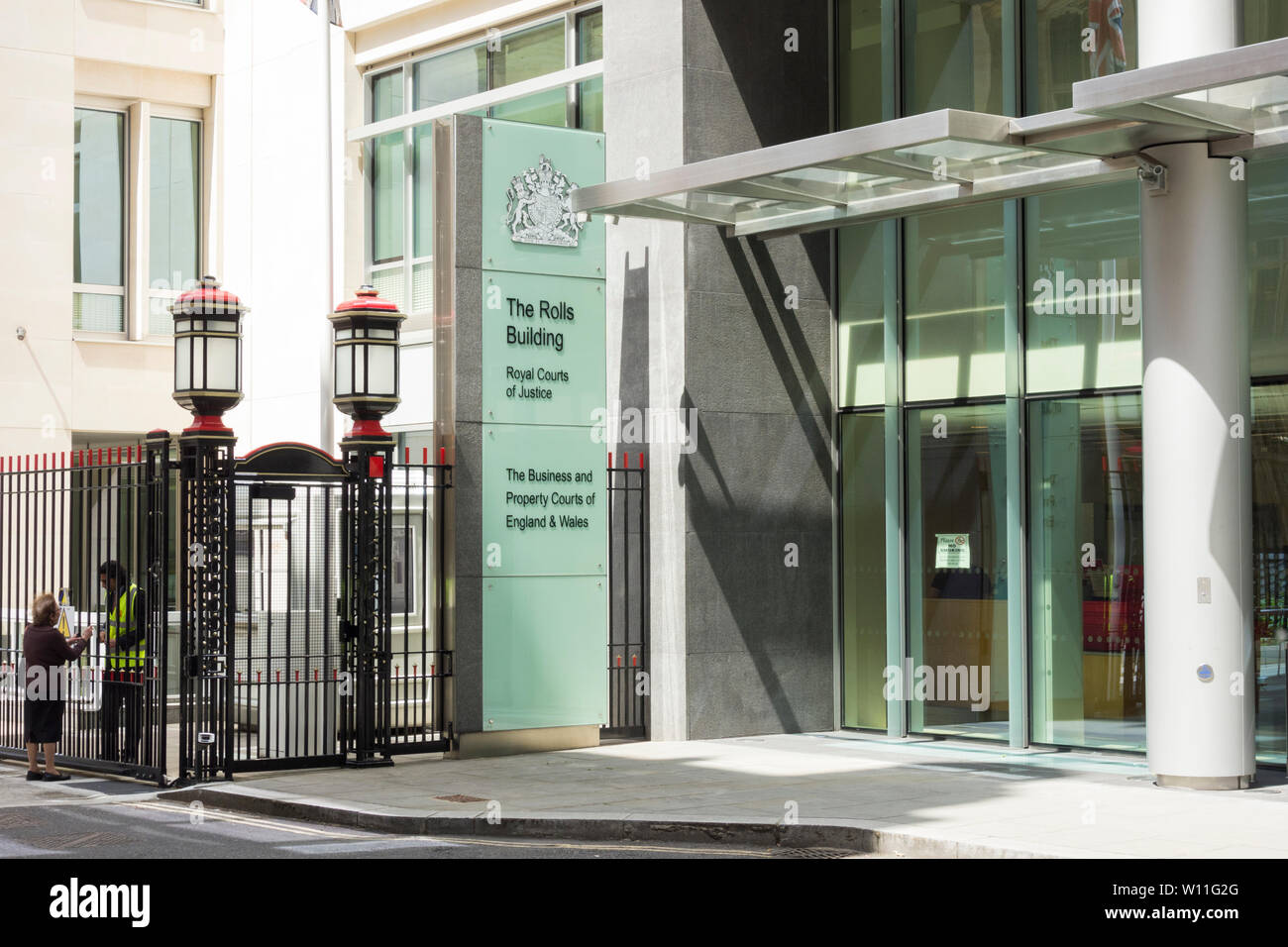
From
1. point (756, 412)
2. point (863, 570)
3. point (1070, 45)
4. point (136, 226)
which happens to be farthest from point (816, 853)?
point (136, 226)

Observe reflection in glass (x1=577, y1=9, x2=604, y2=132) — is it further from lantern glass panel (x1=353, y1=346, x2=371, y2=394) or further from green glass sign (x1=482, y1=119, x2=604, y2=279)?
lantern glass panel (x1=353, y1=346, x2=371, y2=394)

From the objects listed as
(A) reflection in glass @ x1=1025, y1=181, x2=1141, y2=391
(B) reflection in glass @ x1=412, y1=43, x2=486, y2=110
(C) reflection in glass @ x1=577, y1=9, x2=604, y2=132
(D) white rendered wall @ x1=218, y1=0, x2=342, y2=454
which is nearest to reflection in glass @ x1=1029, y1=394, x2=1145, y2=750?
(A) reflection in glass @ x1=1025, y1=181, x2=1141, y2=391

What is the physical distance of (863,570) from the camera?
17.0 metres

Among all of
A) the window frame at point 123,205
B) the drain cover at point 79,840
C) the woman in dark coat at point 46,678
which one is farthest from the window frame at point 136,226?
the drain cover at point 79,840

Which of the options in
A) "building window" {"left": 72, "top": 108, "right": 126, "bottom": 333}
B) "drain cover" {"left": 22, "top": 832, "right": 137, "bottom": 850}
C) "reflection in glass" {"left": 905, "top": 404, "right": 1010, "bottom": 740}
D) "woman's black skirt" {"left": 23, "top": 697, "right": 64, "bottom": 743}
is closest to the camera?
"drain cover" {"left": 22, "top": 832, "right": 137, "bottom": 850}

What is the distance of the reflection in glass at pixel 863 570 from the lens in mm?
16875

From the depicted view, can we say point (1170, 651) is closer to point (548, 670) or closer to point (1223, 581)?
point (1223, 581)

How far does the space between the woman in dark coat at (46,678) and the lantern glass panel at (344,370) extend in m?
3.04

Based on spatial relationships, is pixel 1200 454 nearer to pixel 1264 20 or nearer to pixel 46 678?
pixel 1264 20

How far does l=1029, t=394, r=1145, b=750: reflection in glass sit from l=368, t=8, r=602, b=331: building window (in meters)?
6.93

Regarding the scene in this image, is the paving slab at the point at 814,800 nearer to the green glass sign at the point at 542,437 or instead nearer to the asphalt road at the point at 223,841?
the asphalt road at the point at 223,841

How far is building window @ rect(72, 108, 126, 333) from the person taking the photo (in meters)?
25.5

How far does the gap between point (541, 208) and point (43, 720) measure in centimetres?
643

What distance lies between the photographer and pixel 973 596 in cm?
1588
